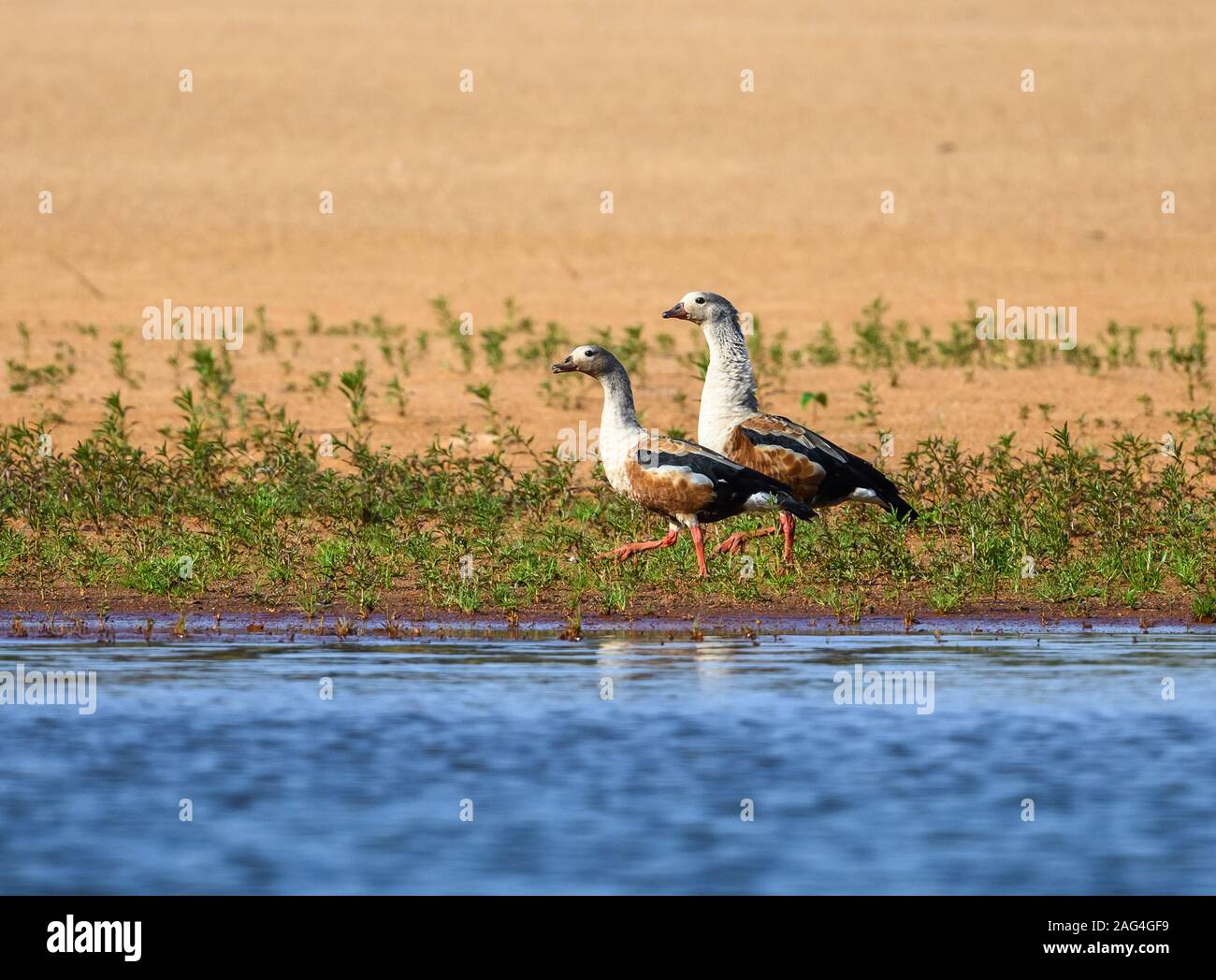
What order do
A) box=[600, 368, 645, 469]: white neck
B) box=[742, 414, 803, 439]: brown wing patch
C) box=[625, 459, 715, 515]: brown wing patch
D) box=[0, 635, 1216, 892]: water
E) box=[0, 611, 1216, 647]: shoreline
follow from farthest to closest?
box=[742, 414, 803, 439]: brown wing patch
box=[600, 368, 645, 469]: white neck
box=[625, 459, 715, 515]: brown wing patch
box=[0, 611, 1216, 647]: shoreline
box=[0, 635, 1216, 892]: water

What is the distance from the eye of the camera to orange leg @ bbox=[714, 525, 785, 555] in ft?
40.7

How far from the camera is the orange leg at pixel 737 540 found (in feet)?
40.7

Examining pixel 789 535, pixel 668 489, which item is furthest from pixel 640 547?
pixel 789 535

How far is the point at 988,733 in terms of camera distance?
8.92 m

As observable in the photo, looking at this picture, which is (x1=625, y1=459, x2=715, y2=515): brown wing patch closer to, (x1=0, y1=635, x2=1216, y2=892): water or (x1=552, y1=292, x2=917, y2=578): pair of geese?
(x1=552, y1=292, x2=917, y2=578): pair of geese

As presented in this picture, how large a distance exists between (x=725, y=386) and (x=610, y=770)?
4768mm

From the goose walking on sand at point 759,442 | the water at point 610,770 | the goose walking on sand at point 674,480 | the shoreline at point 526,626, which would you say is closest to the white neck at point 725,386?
the goose walking on sand at point 759,442

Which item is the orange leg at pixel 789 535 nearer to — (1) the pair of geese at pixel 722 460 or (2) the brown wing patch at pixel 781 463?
(1) the pair of geese at pixel 722 460

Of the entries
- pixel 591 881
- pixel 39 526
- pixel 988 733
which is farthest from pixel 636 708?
pixel 39 526

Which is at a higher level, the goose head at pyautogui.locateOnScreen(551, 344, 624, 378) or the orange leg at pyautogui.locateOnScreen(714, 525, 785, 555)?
the goose head at pyautogui.locateOnScreen(551, 344, 624, 378)

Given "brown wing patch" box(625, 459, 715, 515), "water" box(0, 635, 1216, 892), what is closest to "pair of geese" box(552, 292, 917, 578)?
"brown wing patch" box(625, 459, 715, 515)

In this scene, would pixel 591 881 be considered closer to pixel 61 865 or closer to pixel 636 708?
pixel 61 865
